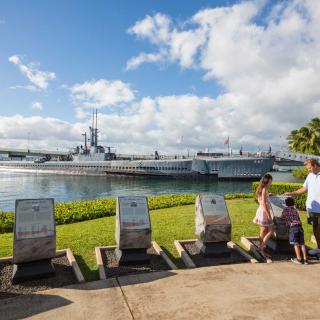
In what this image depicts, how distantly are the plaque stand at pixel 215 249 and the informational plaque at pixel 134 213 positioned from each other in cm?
160

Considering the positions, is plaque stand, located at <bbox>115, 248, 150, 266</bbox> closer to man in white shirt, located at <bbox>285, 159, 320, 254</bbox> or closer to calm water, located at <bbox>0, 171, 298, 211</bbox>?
man in white shirt, located at <bbox>285, 159, 320, 254</bbox>

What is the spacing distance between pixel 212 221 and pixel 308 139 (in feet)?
159

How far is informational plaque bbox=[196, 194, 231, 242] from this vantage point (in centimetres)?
786

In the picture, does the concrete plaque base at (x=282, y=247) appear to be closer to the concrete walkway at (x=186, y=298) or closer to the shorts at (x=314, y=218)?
the shorts at (x=314, y=218)

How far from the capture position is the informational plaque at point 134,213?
7.37 metres

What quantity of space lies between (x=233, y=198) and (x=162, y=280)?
15.2 metres

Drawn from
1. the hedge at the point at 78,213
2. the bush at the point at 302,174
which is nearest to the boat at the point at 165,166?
the bush at the point at 302,174

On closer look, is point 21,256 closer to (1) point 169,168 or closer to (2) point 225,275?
(2) point 225,275

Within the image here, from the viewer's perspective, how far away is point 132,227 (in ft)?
24.1

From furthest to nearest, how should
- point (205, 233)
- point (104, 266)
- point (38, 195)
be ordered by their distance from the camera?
point (38, 195) → point (205, 233) → point (104, 266)

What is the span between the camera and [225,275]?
665cm

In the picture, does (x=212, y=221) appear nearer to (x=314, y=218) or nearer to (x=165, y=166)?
(x=314, y=218)

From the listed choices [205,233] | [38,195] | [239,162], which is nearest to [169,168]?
[239,162]

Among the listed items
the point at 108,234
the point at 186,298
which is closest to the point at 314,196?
the point at 186,298
